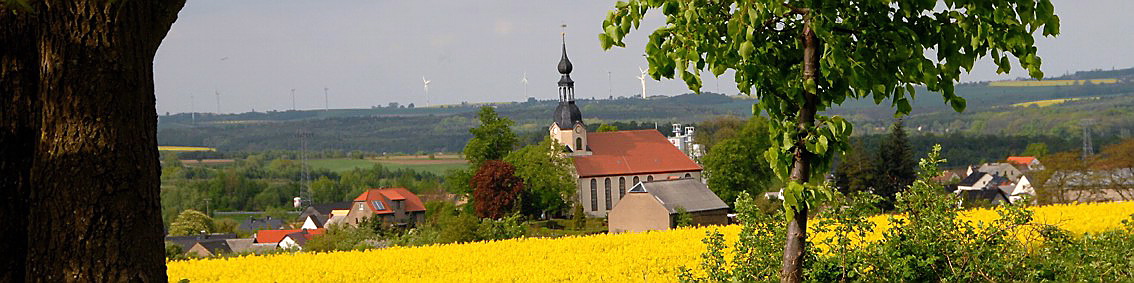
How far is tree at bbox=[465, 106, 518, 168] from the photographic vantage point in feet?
274

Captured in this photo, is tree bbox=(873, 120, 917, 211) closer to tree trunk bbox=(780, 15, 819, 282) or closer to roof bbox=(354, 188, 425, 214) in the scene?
roof bbox=(354, 188, 425, 214)

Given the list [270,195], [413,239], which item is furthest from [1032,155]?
[413,239]

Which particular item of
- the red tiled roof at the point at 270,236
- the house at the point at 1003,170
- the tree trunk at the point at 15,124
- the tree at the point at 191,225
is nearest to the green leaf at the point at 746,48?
the tree trunk at the point at 15,124

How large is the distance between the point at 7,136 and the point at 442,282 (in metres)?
8.28

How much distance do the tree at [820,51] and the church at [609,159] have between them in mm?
93916

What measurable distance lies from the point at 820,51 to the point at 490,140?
75.8m

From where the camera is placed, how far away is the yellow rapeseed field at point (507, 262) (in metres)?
15.8

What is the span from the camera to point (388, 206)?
117000mm

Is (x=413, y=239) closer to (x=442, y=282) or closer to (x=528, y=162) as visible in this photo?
(x=442, y=282)

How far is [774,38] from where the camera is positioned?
8883mm

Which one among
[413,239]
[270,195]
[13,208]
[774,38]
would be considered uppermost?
[774,38]

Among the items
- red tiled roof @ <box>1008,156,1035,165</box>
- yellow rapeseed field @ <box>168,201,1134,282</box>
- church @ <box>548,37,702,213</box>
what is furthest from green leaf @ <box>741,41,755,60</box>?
red tiled roof @ <box>1008,156,1035,165</box>

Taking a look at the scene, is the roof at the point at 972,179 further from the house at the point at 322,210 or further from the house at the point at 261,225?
the house at the point at 261,225

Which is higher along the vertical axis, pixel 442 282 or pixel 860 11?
pixel 860 11
